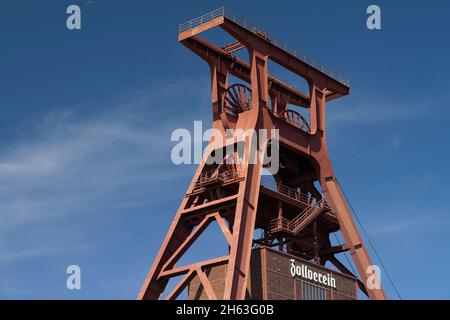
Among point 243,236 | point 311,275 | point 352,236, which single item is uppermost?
point 352,236

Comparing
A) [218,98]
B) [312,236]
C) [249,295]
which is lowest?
[249,295]

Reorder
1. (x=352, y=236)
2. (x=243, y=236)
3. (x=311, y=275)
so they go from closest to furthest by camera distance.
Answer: (x=243, y=236), (x=311, y=275), (x=352, y=236)

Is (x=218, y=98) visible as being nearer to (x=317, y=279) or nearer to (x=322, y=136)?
(x=322, y=136)

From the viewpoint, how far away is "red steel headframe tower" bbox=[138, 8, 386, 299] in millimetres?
61188

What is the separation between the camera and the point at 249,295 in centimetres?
6097

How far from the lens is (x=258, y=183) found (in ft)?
204

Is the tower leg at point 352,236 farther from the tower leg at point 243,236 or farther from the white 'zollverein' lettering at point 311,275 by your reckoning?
the tower leg at point 243,236

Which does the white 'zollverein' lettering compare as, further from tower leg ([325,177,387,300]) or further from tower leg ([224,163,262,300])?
tower leg ([224,163,262,300])

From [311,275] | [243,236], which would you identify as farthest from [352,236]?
[243,236]

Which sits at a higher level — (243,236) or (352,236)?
(352,236)

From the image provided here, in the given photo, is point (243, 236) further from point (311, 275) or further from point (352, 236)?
point (352, 236)
